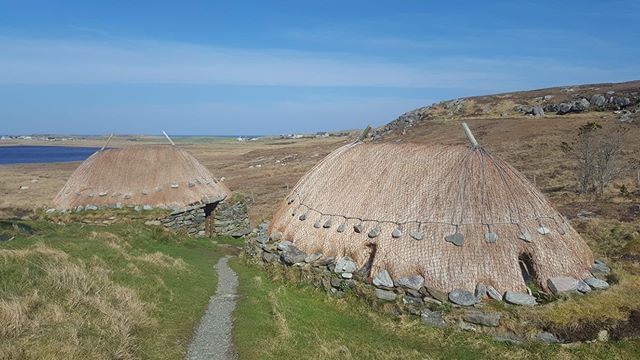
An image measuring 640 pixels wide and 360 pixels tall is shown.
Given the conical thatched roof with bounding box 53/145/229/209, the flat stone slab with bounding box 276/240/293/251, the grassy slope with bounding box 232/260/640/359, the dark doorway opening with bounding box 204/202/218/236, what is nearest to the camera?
the grassy slope with bounding box 232/260/640/359

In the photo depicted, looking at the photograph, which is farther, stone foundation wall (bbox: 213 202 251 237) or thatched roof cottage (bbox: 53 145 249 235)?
stone foundation wall (bbox: 213 202 251 237)

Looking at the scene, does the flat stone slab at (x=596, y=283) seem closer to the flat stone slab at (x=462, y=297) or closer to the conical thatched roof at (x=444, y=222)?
the conical thatched roof at (x=444, y=222)

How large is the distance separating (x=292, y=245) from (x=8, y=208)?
3692 centimetres

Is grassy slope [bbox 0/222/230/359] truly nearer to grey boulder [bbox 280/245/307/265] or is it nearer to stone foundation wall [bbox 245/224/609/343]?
grey boulder [bbox 280/245/307/265]

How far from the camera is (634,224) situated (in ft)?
76.5

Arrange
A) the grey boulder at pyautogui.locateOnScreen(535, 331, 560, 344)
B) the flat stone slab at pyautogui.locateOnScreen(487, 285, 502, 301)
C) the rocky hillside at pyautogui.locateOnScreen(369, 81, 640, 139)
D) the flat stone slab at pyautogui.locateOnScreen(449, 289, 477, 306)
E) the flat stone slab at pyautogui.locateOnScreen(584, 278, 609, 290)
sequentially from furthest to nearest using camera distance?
the rocky hillside at pyautogui.locateOnScreen(369, 81, 640, 139), the flat stone slab at pyautogui.locateOnScreen(584, 278, 609, 290), the flat stone slab at pyautogui.locateOnScreen(487, 285, 502, 301), the flat stone slab at pyautogui.locateOnScreen(449, 289, 477, 306), the grey boulder at pyautogui.locateOnScreen(535, 331, 560, 344)

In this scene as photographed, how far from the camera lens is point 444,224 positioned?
573 inches

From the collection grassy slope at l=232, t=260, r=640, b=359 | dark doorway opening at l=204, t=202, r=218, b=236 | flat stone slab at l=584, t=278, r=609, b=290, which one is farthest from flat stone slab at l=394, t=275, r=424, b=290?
dark doorway opening at l=204, t=202, r=218, b=236

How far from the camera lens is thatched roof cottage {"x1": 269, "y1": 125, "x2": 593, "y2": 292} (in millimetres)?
13859

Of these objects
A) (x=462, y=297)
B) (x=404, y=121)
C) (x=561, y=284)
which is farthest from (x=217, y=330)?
(x=404, y=121)

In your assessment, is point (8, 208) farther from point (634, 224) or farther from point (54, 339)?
point (634, 224)

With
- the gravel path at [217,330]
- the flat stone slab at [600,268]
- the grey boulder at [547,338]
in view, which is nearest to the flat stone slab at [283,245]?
the gravel path at [217,330]

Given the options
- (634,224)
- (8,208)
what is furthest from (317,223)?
(8,208)

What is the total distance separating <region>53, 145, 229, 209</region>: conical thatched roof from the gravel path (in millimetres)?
13574
